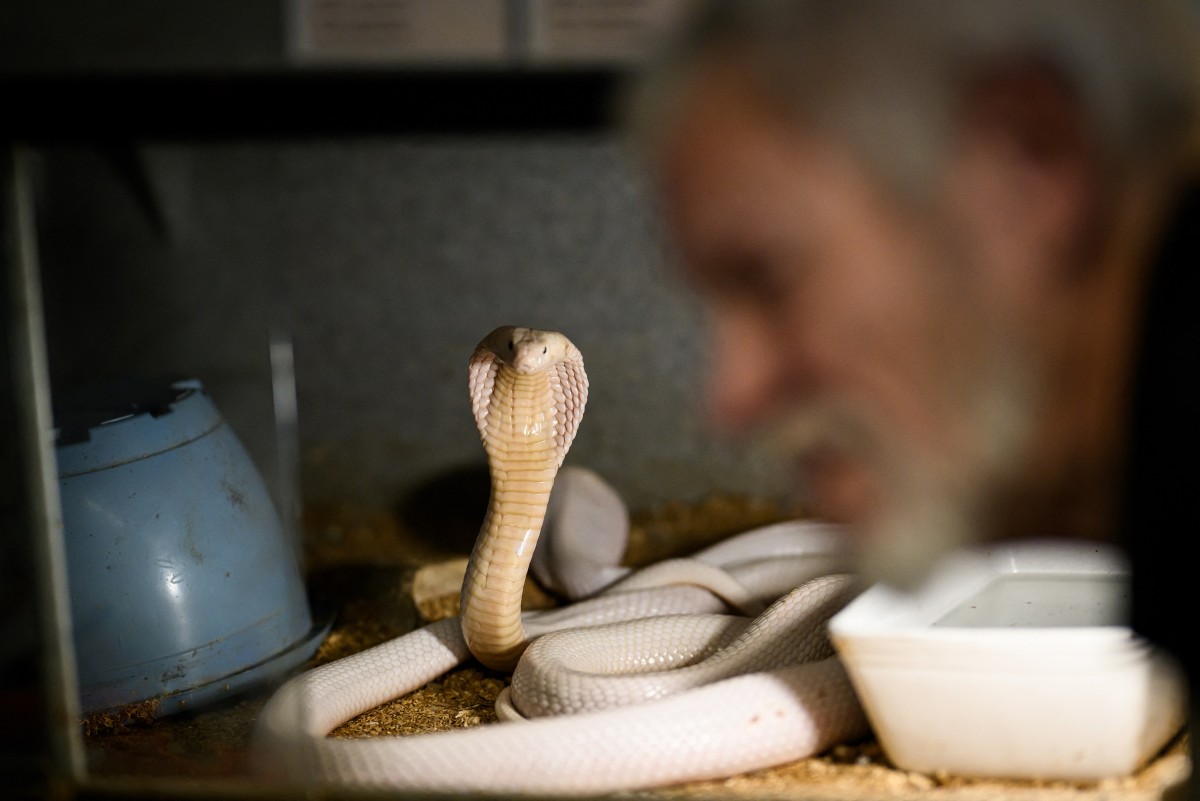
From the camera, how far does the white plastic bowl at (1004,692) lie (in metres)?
1.61

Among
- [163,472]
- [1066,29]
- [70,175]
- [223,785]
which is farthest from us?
[163,472]

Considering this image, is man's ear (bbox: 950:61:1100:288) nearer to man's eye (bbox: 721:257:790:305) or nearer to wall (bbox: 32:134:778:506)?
man's eye (bbox: 721:257:790:305)

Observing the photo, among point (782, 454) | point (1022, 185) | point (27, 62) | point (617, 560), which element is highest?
point (27, 62)

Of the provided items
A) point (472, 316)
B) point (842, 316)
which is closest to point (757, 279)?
point (842, 316)

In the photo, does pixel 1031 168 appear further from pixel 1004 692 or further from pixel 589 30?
pixel 1004 692

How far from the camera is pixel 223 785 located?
5.16ft

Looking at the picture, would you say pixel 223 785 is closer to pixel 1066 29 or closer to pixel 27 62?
pixel 27 62

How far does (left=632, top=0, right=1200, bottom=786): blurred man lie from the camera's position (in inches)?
41.9

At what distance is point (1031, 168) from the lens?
1.10 m

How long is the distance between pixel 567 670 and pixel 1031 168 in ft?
4.57

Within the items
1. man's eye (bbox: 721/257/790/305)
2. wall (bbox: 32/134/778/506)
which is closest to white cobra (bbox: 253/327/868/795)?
man's eye (bbox: 721/257/790/305)

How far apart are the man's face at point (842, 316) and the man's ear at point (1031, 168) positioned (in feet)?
0.15

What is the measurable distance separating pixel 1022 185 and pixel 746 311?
0.31 metres

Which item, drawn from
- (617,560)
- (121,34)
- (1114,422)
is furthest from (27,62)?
(617,560)
